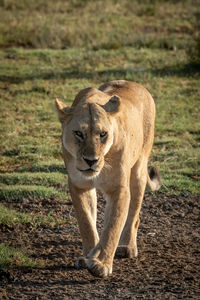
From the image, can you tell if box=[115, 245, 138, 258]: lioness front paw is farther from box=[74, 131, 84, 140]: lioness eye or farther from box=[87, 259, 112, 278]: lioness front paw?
box=[74, 131, 84, 140]: lioness eye

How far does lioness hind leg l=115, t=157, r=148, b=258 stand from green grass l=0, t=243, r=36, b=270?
26.2 inches

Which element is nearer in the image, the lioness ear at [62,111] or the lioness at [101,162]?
the lioness at [101,162]

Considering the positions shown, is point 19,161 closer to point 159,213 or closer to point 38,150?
point 38,150

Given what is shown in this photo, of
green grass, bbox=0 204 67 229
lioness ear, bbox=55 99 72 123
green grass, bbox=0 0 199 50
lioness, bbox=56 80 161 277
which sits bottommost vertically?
green grass, bbox=0 0 199 50

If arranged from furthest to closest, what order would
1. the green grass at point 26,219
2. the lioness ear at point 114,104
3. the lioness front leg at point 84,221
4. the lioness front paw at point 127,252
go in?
1. the green grass at point 26,219
2. the lioness front paw at point 127,252
3. the lioness front leg at point 84,221
4. the lioness ear at point 114,104

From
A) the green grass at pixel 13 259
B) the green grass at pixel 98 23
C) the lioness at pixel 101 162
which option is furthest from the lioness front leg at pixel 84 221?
the green grass at pixel 98 23

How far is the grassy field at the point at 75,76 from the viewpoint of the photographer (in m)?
6.10

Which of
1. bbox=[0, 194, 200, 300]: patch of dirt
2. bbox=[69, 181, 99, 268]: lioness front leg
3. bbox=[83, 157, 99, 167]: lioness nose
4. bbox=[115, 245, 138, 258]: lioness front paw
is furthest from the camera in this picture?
bbox=[115, 245, 138, 258]: lioness front paw

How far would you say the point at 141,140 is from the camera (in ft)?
14.6

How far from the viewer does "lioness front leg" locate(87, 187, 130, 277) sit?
373cm

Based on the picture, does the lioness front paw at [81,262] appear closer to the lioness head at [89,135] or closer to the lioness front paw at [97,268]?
the lioness front paw at [97,268]

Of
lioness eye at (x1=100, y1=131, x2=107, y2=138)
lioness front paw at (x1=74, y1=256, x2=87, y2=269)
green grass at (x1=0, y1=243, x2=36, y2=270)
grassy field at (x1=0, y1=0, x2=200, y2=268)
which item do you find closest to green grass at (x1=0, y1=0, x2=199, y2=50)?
grassy field at (x1=0, y1=0, x2=200, y2=268)

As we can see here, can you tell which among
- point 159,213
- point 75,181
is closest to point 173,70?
point 159,213

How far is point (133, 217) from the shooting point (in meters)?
4.45
